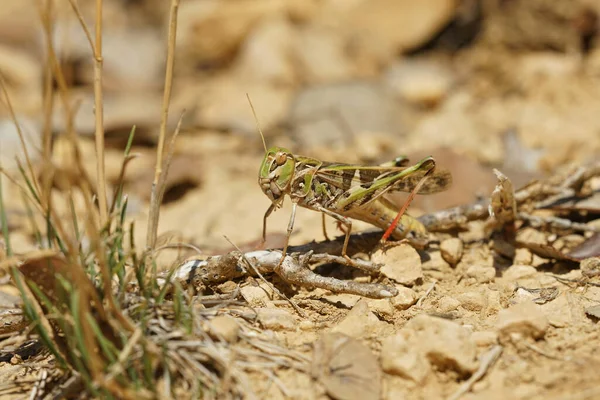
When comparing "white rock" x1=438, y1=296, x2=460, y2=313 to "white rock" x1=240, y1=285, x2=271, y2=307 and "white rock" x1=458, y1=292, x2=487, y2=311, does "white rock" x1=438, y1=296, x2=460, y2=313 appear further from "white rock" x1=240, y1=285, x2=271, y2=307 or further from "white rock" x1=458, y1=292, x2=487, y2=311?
"white rock" x1=240, y1=285, x2=271, y2=307

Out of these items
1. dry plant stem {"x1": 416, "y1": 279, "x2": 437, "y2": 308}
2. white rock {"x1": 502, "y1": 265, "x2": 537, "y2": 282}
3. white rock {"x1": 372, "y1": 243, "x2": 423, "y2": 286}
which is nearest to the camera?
dry plant stem {"x1": 416, "y1": 279, "x2": 437, "y2": 308}

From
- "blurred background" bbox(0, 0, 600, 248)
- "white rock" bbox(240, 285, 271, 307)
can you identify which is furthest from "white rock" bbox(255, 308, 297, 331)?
"blurred background" bbox(0, 0, 600, 248)

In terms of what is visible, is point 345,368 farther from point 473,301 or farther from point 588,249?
point 588,249

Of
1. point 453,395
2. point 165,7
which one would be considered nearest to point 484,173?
point 453,395

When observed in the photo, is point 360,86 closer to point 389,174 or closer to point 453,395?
point 389,174

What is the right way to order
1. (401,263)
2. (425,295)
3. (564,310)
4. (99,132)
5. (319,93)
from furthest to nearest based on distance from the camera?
1. (319,93)
2. (401,263)
3. (425,295)
4. (564,310)
5. (99,132)

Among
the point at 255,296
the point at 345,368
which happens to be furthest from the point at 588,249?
the point at 255,296
